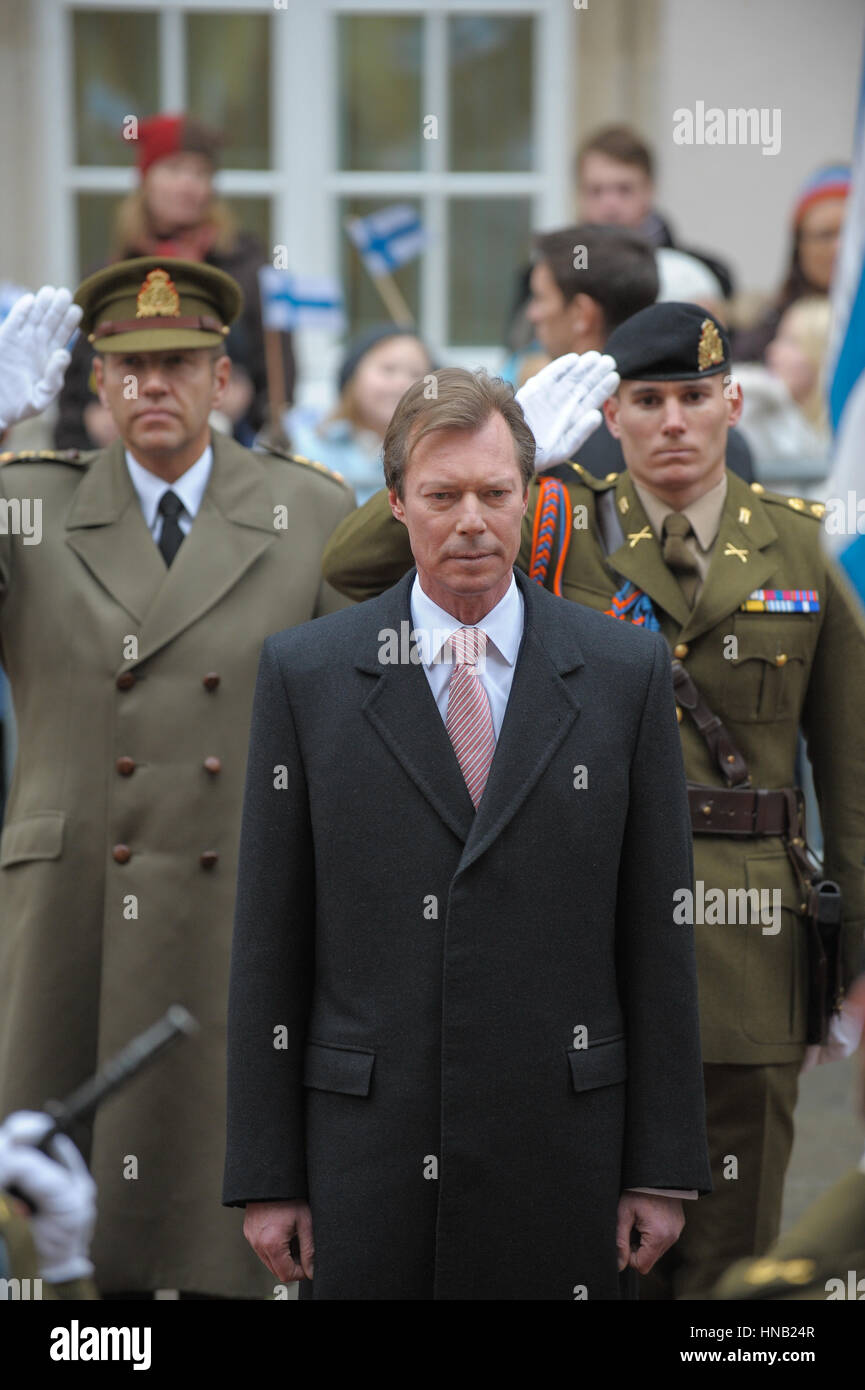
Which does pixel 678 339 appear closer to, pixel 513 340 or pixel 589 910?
pixel 589 910

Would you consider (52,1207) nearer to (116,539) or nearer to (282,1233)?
(282,1233)

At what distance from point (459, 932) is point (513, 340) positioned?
162 inches

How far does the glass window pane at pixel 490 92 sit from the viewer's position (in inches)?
416

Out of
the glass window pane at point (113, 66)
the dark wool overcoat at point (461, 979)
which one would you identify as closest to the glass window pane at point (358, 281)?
the glass window pane at point (113, 66)

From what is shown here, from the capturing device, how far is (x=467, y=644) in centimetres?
343

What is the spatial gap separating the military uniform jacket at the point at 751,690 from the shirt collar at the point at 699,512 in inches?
0.9

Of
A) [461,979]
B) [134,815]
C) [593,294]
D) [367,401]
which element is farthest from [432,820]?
[367,401]

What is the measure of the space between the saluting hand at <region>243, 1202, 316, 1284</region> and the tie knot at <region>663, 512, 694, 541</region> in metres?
1.49

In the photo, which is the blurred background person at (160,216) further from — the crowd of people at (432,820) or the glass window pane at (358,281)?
the glass window pane at (358,281)

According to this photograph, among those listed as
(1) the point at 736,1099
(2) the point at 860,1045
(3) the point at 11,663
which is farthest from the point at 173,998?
(2) the point at 860,1045

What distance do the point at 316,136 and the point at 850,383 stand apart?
7.88 metres

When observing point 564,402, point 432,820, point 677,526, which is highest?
point 564,402

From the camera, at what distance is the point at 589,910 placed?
132 inches

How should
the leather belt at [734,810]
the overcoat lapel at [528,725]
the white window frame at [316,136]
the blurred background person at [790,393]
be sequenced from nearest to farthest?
the overcoat lapel at [528,725]
the leather belt at [734,810]
the blurred background person at [790,393]
the white window frame at [316,136]
